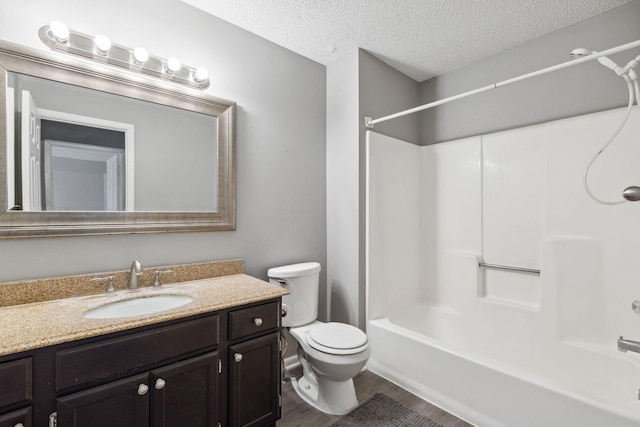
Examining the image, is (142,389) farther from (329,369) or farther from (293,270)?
(293,270)

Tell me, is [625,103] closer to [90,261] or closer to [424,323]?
[424,323]

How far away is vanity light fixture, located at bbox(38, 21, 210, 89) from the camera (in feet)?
4.62

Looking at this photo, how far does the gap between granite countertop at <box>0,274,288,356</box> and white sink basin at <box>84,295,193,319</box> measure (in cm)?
2

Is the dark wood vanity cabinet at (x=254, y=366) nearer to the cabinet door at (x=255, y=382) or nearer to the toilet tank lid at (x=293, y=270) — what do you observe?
the cabinet door at (x=255, y=382)

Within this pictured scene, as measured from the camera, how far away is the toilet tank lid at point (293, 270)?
2094 mm

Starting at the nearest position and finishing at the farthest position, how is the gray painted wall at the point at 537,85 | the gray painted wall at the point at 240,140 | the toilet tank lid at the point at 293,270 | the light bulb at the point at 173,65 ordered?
1. the gray painted wall at the point at 240,140
2. the light bulb at the point at 173,65
3. the gray painted wall at the point at 537,85
4. the toilet tank lid at the point at 293,270

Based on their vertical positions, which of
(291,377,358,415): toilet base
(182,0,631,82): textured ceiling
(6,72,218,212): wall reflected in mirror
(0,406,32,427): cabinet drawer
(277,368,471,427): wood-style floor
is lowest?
(277,368,471,427): wood-style floor

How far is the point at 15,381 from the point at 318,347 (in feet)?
4.28

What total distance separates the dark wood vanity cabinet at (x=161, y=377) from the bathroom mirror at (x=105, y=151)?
26.4 inches

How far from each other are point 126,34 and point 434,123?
2.43m

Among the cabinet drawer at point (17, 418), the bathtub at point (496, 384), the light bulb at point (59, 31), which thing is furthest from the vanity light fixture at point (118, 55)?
the bathtub at point (496, 384)

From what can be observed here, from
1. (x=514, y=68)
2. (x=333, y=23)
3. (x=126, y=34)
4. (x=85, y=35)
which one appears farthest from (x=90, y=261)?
(x=514, y=68)

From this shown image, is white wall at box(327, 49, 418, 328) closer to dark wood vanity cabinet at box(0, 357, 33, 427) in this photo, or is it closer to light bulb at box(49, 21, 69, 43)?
light bulb at box(49, 21, 69, 43)

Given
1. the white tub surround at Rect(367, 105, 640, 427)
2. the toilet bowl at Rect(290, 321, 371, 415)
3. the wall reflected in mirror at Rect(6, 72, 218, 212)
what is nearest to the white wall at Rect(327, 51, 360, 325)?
the white tub surround at Rect(367, 105, 640, 427)
